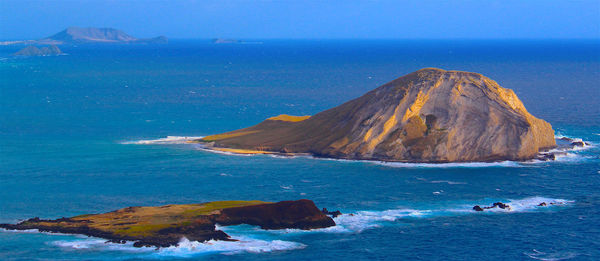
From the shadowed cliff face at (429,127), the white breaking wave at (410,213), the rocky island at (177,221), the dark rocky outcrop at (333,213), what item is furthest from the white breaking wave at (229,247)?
the shadowed cliff face at (429,127)

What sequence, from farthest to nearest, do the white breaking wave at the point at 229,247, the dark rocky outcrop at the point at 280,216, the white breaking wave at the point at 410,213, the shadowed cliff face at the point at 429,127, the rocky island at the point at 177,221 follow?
the shadowed cliff face at the point at 429,127 → the dark rocky outcrop at the point at 280,216 → the white breaking wave at the point at 410,213 → the rocky island at the point at 177,221 → the white breaking wave at the point at 229,247

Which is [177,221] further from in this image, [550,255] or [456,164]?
[456,164]

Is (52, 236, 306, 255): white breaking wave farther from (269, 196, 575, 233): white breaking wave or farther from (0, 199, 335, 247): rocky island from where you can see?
(269, 196, 575, 233): white breaking wave

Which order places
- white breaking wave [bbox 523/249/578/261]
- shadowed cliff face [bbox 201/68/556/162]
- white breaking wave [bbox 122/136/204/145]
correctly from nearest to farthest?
white breaking wave [bbox 523/249/578/261] → shadowed cliff face [bbox 201/68/556/162] → white breaking wave [bbox 122/136/204/145]

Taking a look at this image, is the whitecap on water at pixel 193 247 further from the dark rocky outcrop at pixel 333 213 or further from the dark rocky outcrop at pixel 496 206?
the dark rocky outcrop at pixel 496 206

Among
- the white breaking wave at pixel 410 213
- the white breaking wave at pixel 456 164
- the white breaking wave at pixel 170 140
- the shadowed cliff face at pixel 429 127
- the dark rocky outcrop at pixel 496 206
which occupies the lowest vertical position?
the white breaking wave at pixel 170 140

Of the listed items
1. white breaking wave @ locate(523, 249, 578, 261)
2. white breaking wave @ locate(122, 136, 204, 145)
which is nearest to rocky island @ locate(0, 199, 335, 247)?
white breaking wave @ locate(523, 249, 578, 261)
